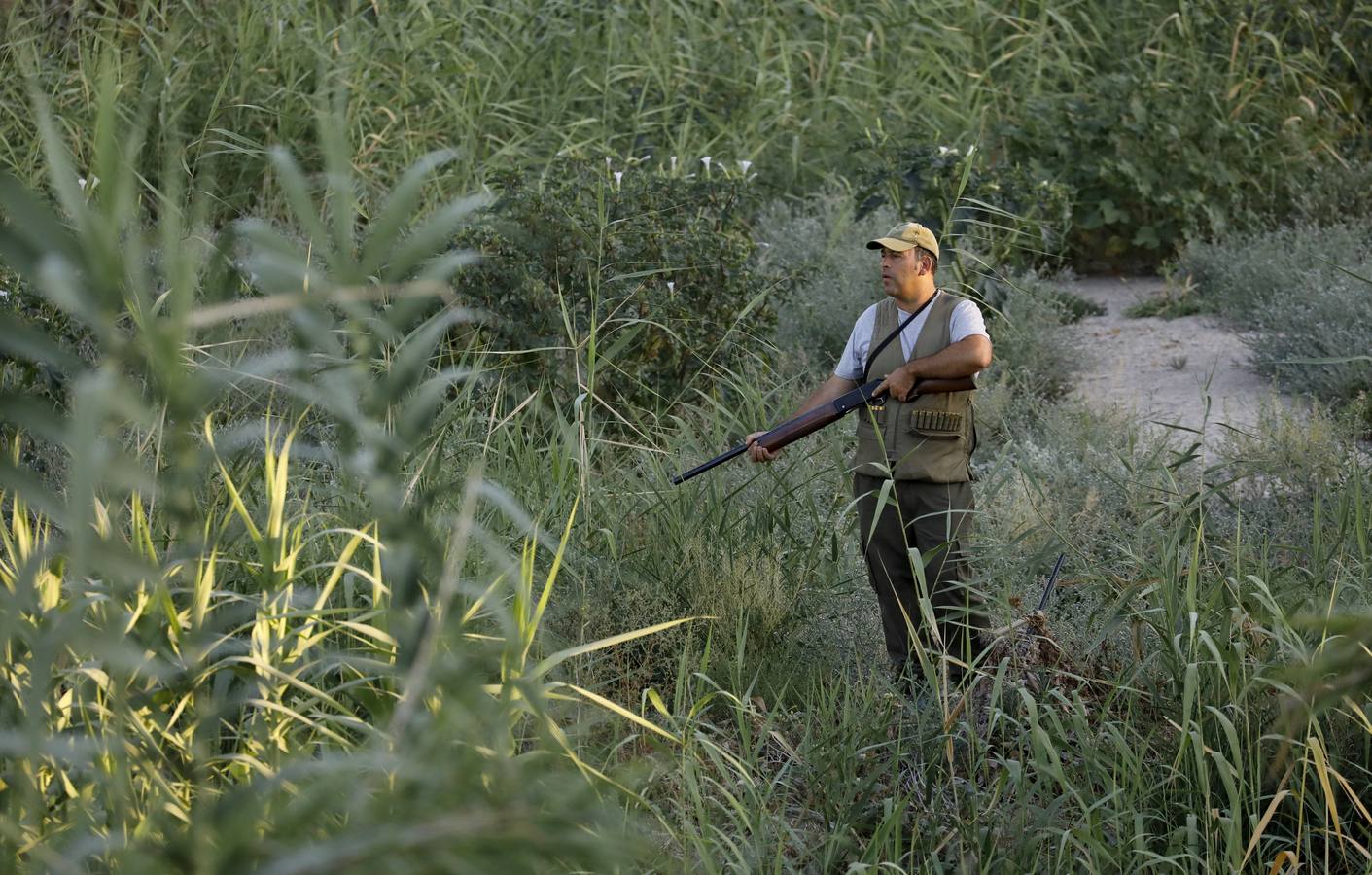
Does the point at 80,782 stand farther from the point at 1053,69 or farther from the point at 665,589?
the point at 1053,69

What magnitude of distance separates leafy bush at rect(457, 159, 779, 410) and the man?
1.13 m

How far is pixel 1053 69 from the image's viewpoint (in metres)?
9.55

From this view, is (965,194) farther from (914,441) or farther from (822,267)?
(914,441)

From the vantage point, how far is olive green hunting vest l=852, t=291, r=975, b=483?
4125 millimetres

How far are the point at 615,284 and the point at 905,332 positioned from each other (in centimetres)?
161

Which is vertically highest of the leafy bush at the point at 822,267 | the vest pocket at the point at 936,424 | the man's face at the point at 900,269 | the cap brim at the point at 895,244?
the cap brim at the point at 895,244

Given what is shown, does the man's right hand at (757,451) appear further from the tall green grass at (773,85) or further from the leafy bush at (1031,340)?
the tall green grass at (773,85)

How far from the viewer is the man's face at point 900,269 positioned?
414 cm

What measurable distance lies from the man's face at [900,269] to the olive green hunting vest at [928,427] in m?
0.10

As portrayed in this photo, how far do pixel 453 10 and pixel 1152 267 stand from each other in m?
4.59

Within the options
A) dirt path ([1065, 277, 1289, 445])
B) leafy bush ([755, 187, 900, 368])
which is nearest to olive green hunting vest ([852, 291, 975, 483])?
leafy bush ([755, 187, 900, 368])

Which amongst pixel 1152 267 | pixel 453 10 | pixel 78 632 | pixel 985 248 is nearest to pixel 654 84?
pixel 453 10

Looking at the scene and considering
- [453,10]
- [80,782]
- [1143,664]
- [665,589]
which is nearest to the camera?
[80,782]

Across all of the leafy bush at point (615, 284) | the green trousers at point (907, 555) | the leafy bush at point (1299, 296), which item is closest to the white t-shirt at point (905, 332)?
the green trousers at point (907, 555)
